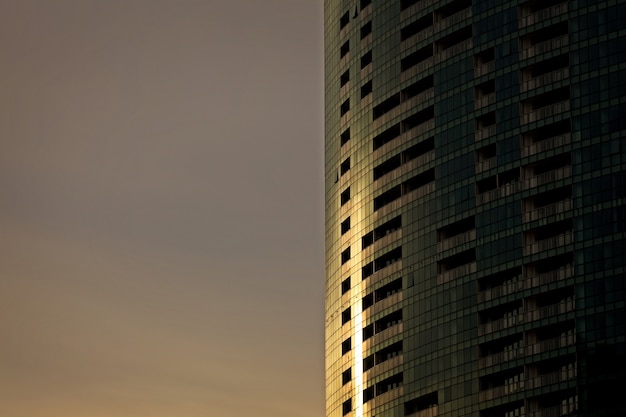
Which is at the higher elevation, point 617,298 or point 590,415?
point 617,298

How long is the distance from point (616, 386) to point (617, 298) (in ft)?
32.6

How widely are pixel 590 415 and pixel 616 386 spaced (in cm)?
444

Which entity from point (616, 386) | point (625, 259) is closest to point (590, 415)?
point (616, 386)

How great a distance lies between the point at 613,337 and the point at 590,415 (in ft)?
30.0

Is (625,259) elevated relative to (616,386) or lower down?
elevated

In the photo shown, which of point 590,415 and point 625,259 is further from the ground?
point 625,259

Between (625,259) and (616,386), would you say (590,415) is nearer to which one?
(616,386)

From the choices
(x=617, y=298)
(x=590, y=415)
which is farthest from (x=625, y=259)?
(x=590, y=415)

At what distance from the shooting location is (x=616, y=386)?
197875mm

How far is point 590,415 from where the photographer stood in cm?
19875

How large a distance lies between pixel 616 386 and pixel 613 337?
554 centimetres

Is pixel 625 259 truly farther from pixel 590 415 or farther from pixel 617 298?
pixel 590 415
